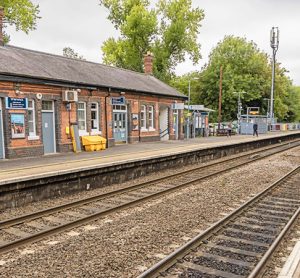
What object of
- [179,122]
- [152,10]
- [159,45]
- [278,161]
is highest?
[152,10]

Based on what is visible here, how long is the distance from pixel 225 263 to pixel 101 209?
13.6ft

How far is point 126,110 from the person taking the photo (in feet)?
74.5

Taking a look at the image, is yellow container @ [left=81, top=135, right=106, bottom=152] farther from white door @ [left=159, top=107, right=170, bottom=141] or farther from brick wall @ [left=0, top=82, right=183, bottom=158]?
white door @ [left=159, top=107, right=170, bottom=141]

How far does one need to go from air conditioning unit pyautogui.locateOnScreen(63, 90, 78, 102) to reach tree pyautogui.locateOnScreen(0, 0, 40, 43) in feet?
64.7

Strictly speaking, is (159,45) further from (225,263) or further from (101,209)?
(225,263)

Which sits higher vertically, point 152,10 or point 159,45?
point 152,10

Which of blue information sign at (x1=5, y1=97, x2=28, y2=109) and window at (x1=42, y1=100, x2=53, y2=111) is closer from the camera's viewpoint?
blue information sign at (x1=5, y1=97, x2=28, y2=109)

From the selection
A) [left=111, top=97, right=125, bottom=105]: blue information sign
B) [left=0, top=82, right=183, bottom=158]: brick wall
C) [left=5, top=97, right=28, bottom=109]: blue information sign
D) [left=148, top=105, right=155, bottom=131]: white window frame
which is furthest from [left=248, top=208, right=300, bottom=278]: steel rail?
[left=148, top=105, right=155, bottom=131]: white window frame

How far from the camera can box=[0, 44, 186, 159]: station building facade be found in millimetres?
14922

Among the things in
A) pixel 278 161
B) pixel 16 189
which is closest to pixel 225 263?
pixel 16 189

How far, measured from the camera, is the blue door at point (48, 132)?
16.7 metres

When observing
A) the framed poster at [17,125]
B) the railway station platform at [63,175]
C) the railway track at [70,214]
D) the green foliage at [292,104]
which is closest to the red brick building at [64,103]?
the framed poster at [17,125]

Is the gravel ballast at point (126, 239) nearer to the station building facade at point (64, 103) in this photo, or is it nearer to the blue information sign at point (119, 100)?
the station building facade at point (64, 103)

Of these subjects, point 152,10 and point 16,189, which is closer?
point 16,189
